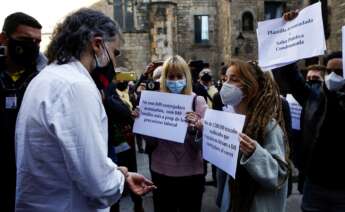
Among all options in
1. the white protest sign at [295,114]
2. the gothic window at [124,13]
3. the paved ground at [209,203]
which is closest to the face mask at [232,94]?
the white protest sign at [295,114]

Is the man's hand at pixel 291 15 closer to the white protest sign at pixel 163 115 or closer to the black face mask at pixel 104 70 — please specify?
the white protest sign at pixel 163 115

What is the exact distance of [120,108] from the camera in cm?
483

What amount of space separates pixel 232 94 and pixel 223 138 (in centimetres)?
31

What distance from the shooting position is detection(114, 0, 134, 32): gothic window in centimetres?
3331

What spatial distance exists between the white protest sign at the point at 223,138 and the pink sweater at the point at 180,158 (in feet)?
1.75

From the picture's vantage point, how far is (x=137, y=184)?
243 cm

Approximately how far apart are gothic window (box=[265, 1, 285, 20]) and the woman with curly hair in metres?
29.1

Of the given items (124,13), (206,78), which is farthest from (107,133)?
(124,13)

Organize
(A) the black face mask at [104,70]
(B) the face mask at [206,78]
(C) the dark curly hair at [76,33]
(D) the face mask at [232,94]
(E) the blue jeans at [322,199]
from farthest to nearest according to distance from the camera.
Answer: (B) the face mask at [206,78] < (E) the blue jeans at [322,199] < (D) the face mask at [232,94] < (A) the black face mask at [104,70] < (C) the dark curly hair at [76,33]

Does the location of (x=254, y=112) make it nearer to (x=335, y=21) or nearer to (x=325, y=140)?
(x=325, y=140)

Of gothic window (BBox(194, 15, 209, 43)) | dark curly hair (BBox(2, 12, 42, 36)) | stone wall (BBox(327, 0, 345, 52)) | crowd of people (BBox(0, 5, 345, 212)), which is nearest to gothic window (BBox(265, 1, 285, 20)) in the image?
gothic window (BBox(194, 15, 209, 43))

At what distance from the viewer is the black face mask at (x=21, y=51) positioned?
10.9ft

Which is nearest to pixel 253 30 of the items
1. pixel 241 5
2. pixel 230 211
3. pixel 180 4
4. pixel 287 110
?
pixel 241 5

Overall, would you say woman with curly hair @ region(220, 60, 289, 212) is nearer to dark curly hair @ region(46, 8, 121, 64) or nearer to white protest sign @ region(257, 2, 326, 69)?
white protest sign @ region(257, 2, 326, 69)
